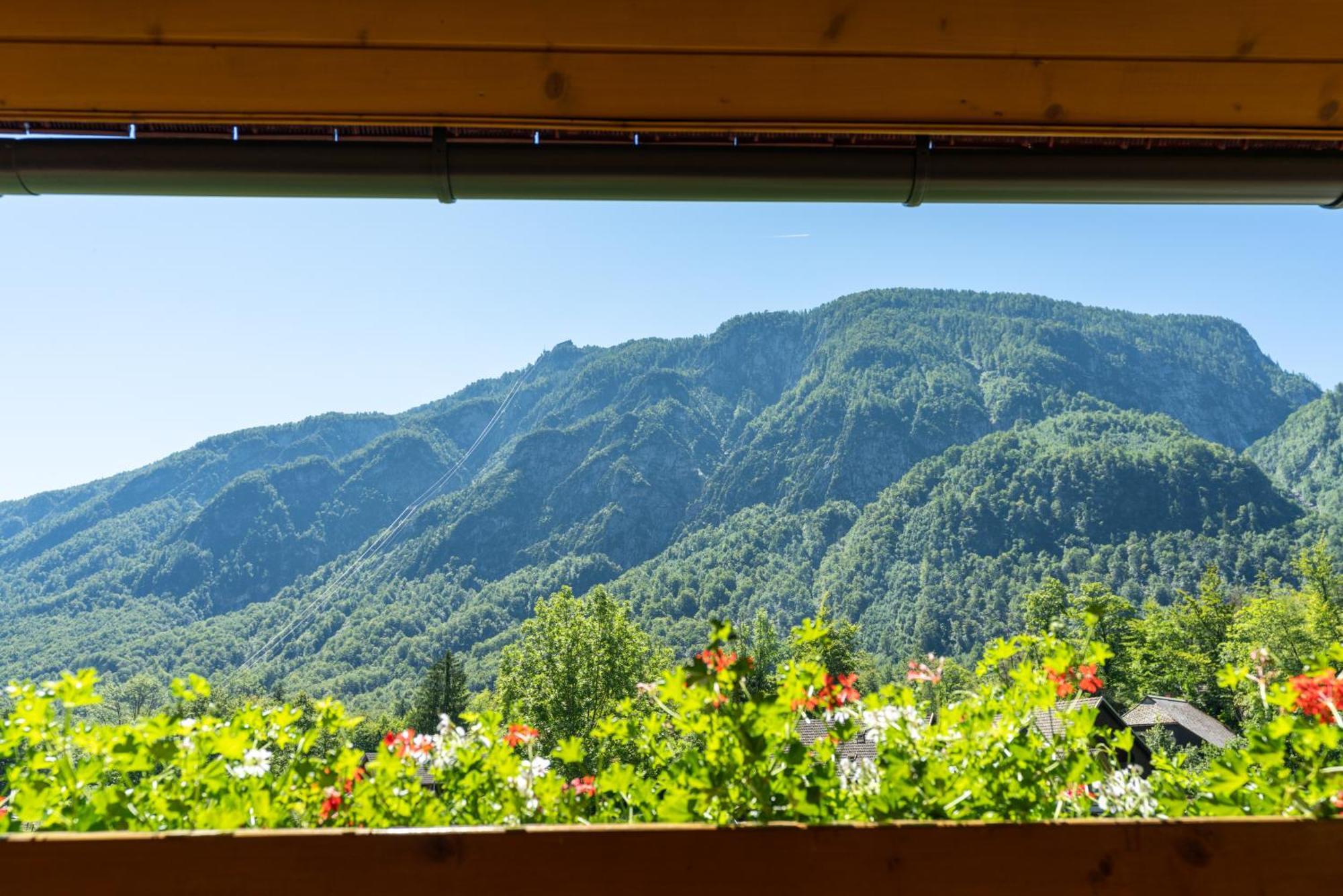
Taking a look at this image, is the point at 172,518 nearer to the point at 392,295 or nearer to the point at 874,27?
the point at 392,295

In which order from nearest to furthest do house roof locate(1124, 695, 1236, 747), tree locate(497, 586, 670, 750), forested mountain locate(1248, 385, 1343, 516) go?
tree locate(497, 586, 670, 750) < house roof locate(1124, 695, 1236, 747) < forested mountain locate(1248, 385, 1343, 516)

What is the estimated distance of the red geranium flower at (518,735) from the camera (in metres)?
1.11

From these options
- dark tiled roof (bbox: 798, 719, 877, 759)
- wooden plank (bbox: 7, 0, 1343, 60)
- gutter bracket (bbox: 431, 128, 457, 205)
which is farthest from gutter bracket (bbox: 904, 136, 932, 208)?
dark tiled roof (bbox: 798, 719, 877, 759)

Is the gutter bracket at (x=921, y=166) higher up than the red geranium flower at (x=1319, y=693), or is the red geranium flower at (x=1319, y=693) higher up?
the gutter bracket at (x=921, y=166)

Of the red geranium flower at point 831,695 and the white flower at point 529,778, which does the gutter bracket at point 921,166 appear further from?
the white flower at point 529,778

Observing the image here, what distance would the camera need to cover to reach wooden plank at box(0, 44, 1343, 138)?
3.73 feet

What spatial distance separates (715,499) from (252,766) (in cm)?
11747

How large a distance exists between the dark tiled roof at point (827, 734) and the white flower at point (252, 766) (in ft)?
2.18

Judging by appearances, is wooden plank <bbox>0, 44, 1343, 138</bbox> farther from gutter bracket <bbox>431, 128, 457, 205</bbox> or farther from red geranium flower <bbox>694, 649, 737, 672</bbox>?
red geranium flower <bbox>694, 649, 737, 672</bbox>

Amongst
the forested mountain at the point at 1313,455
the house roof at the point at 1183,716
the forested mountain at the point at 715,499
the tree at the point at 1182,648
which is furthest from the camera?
the forested mountain at the point at 1313,455

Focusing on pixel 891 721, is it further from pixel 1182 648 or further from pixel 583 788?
pixel 1182 648

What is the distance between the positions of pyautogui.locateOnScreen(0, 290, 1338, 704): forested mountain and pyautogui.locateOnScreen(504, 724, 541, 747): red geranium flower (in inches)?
2573

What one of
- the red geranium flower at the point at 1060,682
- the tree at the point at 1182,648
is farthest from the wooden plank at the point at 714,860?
the tree at the point at 1182,648

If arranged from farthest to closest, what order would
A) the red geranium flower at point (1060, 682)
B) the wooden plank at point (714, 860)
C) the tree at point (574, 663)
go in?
the tree at point (574, 663), the red geranium flower at point (1060, 682), the wooden plank at point (714, 860)
